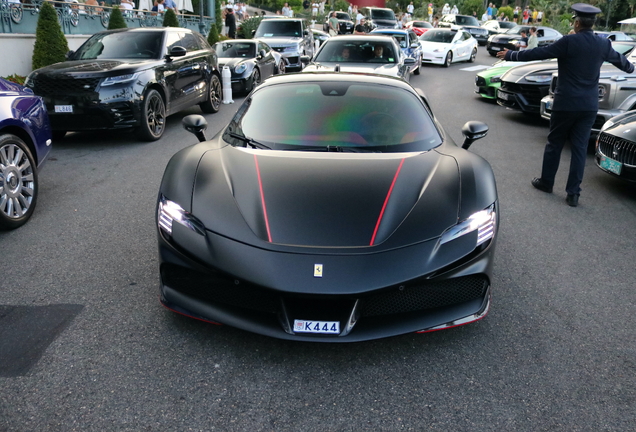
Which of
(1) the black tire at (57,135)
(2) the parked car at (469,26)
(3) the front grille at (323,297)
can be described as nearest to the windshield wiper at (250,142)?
(3) the front grille at (323,297)

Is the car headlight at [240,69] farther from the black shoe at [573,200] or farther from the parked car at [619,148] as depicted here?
the black shoe at [573,200]

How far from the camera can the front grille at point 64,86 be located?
7.73 m

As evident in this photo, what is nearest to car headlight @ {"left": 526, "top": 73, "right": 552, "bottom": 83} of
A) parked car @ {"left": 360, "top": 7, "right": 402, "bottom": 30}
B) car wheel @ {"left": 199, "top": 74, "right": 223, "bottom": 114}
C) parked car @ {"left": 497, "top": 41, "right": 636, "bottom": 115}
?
parked car @ {"left": 497, "top": 41, "right": 636, "bottom": 115}

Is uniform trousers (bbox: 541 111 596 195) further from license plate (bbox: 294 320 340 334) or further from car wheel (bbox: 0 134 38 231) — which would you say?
car wheel (bbox: 0 134 38 231)

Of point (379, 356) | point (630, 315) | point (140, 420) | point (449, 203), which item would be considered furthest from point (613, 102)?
point (140, 420)

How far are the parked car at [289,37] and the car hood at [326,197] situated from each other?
14.3 m

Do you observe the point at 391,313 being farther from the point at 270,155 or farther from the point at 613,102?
the point at 613,102

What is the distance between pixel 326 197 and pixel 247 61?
10.9m

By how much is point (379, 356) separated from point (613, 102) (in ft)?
22.2

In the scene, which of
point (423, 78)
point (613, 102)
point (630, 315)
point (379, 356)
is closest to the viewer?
point (379, 356)

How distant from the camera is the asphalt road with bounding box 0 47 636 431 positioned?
2.54 m

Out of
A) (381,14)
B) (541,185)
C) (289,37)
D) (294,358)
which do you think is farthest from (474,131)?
(381,14)

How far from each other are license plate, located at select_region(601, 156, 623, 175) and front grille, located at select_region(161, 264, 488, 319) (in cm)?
378

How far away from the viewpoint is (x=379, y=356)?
9.94ft
